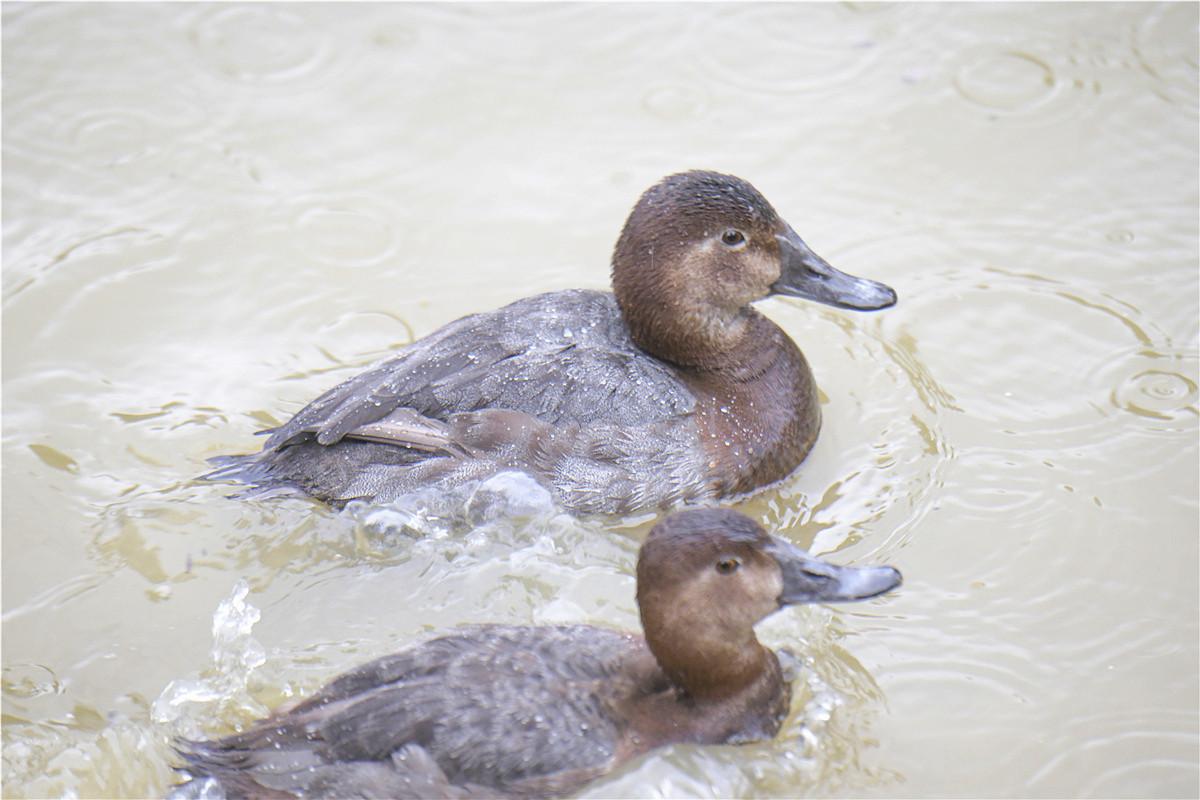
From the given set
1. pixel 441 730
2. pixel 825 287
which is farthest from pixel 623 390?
pixel 441 730

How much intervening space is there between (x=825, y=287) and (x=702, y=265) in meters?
0.60

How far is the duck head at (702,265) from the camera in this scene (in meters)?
5.24

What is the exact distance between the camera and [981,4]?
755 centimetres

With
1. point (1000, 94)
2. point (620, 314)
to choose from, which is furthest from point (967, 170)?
point (620, 314)

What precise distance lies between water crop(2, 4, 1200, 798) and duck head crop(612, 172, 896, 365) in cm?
70

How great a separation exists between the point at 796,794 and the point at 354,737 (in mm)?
1425

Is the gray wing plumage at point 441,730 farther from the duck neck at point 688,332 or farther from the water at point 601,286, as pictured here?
the duck neck at point 688,332

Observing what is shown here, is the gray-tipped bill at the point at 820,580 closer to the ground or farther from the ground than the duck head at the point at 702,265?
closer to the ground

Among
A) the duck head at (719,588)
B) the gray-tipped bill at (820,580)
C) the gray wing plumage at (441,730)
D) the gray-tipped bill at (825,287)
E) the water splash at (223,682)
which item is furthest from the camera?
the gray-tipped bill at (825,287)

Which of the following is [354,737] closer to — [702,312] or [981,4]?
[702,312]

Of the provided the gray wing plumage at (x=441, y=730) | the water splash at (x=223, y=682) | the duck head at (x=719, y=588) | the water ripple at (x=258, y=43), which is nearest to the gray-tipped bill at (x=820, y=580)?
the duck head at (x=719, y=588)

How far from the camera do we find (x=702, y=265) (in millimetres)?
5285

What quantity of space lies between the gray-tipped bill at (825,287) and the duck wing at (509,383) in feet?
2.20

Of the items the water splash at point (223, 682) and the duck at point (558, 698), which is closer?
the duck at point (558, 698)
